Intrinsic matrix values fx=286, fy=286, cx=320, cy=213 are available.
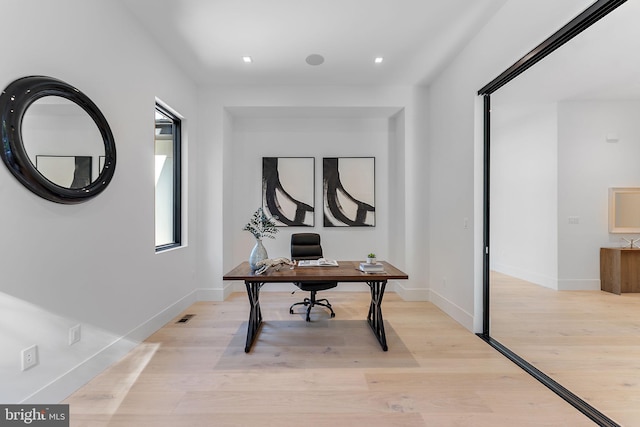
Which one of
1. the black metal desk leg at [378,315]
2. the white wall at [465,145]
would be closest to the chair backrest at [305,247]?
the black metal desk leg at [378,315]

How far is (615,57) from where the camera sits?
3.07 m

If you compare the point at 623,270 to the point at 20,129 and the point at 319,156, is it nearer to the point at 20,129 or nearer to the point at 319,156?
the point at 319,156

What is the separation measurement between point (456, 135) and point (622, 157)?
3203mm

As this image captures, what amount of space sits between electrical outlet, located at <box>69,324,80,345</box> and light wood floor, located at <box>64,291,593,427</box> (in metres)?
0.35

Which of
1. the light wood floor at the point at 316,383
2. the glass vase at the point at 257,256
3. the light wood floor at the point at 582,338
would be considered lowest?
the light wood floor at the point at 316,383

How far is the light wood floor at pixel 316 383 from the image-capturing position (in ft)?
5.74

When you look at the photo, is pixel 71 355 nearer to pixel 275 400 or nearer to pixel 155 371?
pixel 155 371

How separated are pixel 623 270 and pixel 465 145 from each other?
3.30 meters

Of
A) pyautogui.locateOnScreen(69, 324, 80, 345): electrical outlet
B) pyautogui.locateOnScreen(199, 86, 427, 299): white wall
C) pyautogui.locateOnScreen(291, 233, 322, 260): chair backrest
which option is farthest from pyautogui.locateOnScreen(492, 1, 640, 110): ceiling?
pyautogui.locateOnScreen(69, 324, 80, 345): electrical outlet

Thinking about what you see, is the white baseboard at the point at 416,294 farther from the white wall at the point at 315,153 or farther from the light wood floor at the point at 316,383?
the light wood floor at the point at 316,383

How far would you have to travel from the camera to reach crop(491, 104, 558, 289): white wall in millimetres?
4707

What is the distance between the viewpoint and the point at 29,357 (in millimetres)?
1682

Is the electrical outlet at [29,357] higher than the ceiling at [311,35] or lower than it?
lower

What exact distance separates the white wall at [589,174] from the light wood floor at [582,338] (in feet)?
1.71
